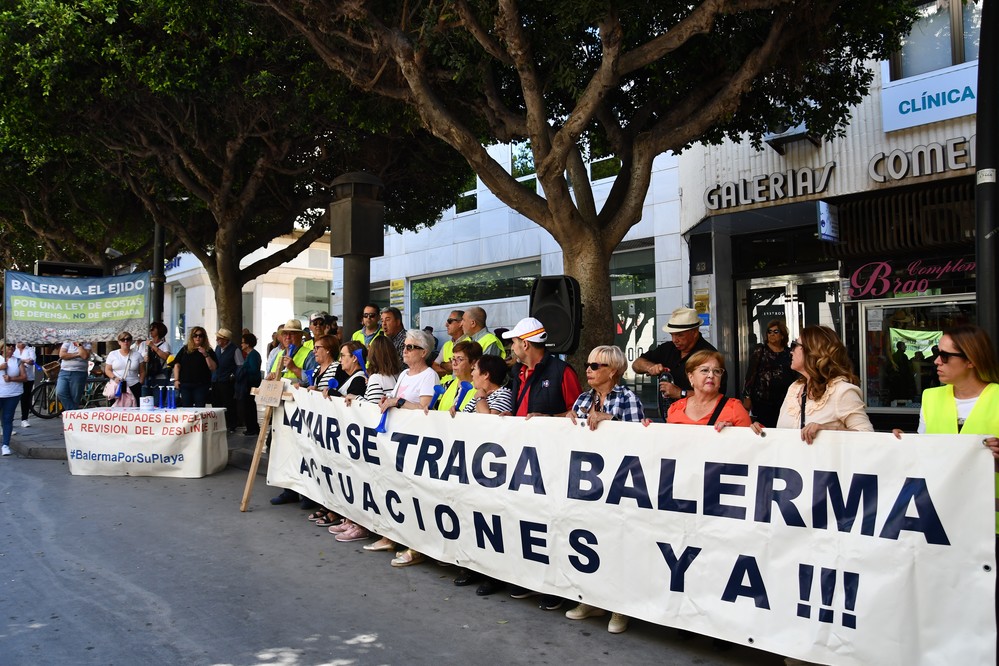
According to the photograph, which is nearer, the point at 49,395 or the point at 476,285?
the point at 49,395

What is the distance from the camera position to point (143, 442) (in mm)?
9969

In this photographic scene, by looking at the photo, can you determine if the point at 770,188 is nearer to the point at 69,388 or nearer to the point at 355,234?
the point at 355,234

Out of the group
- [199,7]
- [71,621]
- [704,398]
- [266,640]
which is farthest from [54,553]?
[199,7]

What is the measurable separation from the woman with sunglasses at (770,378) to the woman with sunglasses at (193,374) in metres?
7.93

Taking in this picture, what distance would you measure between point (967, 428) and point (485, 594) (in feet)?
10.2

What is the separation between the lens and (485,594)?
17.3 feet

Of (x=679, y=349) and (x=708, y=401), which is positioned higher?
(x=679, y=349)

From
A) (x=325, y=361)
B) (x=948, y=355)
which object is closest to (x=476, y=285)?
(x=325, y=361)

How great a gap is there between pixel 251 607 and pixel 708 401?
3.15 m

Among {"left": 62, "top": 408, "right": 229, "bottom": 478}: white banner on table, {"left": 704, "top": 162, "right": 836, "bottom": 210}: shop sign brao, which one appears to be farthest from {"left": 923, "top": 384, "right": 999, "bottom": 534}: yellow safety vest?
{"left": 62, "top": 408, "right": 229, "bottom": 478}: white banner on table

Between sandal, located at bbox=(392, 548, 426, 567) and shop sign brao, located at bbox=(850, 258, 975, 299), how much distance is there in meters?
8.66

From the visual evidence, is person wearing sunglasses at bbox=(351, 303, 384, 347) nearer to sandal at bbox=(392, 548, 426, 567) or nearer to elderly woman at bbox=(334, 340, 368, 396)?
elderly woman at bbox=(334, 340, 368, 396)

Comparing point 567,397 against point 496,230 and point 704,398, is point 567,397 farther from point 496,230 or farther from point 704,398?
point 496,230

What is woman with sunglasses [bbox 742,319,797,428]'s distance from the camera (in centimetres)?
842
